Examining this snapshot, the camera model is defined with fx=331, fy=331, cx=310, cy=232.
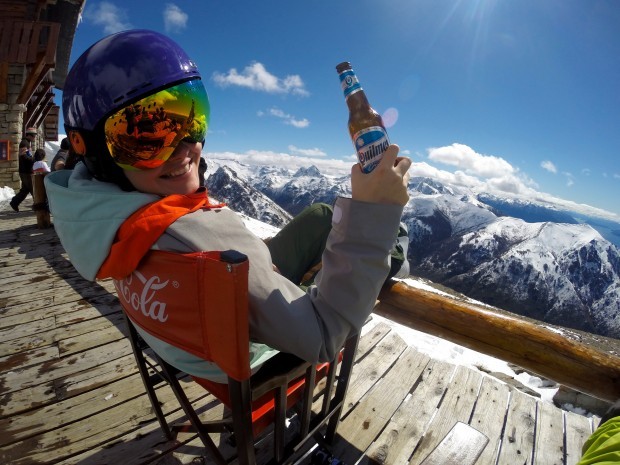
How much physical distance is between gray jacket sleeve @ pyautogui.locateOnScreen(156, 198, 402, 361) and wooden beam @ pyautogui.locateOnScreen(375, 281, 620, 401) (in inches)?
76.0

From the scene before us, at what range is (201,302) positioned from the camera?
1230mm

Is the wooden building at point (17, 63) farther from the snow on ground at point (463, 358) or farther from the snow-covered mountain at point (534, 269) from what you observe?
the snow-covered mountain at point (534, 269)

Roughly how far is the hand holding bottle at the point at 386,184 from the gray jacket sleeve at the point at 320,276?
5cm

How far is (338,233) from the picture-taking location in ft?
4.48

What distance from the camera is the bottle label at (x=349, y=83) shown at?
2.11m

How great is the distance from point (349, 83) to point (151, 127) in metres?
1.24

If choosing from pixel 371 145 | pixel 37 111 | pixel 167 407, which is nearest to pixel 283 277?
pixel 371 145

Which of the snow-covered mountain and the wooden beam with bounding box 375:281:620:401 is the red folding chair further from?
the snow-covered mountain

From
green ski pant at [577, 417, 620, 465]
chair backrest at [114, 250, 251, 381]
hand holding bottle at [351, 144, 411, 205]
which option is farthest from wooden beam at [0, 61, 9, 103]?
green ski pant at [577, 417, 620, 465]

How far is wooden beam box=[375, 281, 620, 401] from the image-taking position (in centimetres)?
251

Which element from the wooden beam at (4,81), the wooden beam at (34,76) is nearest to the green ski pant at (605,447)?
the wooden beam at (34,76)

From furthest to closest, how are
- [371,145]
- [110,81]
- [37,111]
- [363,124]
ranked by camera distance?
[37,111], [363,124], [371,145], [110,81]

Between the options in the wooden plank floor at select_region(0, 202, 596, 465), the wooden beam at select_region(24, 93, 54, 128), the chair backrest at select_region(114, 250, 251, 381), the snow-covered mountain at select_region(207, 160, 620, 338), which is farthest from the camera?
the snow-covered mountain at select_region(207, 160, 620, 338)

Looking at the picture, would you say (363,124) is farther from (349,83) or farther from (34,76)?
(34,76)
